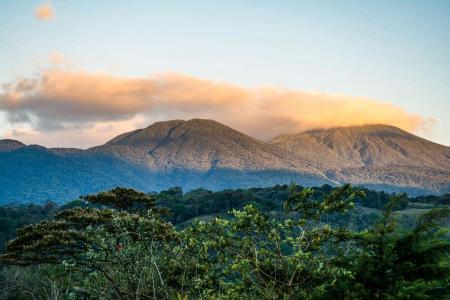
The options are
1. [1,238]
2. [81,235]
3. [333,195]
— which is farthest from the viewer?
[1,238]

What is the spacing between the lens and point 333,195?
11812 millimetres

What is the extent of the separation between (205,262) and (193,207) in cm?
11554

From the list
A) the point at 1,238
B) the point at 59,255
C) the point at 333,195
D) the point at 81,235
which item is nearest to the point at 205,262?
the point at 333,195

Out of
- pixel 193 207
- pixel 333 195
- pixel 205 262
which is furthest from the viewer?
pixel 193 207

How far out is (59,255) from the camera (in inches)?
703

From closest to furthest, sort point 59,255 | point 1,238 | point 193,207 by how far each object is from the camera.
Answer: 1. point 59,255
2. point 1,238
3. point 193,207

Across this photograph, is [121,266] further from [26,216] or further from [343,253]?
[26,216]

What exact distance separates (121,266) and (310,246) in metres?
7.52

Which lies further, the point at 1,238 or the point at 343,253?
the point at 1,238

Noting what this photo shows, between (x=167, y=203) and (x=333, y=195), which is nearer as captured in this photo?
(x=333, y=195)

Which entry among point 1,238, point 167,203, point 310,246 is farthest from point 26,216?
point 310,246

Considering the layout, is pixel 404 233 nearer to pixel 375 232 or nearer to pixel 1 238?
pixel 375 232

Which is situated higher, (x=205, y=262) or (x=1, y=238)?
(x=205, y=262)

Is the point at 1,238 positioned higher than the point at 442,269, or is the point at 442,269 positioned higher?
the point at 442,269
